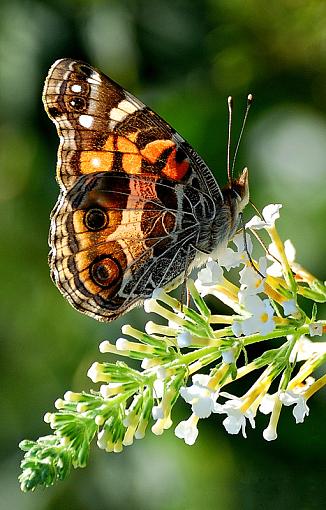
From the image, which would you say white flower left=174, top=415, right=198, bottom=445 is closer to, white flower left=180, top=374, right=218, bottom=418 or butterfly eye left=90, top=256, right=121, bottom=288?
white flower left=180, top=374, right=218, bottom=418

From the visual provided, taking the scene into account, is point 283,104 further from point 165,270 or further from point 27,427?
point 27,427

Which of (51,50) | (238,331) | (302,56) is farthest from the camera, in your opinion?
(51,50)

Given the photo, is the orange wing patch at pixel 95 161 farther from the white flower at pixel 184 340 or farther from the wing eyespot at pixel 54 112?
the white flower at pixel 184 340

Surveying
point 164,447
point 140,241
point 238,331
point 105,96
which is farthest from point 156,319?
point 238,331

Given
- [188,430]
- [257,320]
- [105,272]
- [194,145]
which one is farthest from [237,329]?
[194,145]

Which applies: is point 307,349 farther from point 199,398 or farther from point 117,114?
point 117,114

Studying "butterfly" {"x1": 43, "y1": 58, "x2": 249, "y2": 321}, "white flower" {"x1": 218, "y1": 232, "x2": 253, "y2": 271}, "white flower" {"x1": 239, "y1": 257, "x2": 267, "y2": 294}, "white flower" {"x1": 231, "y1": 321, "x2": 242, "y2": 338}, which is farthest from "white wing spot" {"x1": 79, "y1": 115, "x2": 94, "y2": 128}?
"white flower" {"x1": 231, "y1": 321, "x2": 242, "y2": 338}

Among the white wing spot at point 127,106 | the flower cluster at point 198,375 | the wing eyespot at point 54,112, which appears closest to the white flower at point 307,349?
the flower cluster at point 198,375
